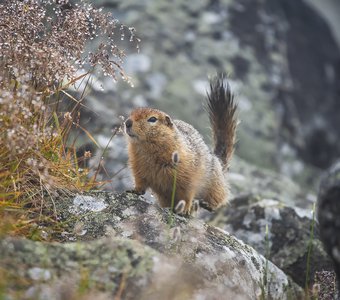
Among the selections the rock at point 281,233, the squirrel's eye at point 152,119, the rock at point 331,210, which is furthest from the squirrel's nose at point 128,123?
the rock at point 331,210

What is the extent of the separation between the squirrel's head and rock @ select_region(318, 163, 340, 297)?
7.69 ft

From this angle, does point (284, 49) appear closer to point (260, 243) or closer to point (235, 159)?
point (235, 159)

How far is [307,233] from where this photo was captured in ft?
21.0

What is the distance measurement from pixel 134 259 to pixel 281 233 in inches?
125

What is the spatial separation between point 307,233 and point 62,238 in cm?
301

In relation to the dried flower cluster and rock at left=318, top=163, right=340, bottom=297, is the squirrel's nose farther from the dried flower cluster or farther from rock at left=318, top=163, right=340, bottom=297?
rock at left=318, top=163, right=340, bottom=297

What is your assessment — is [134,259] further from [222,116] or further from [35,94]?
[222,116]

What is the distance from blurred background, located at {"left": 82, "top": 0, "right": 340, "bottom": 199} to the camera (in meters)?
10.6

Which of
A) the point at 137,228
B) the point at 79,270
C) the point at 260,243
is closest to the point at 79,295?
the point at 79,270

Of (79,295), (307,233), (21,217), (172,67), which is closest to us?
(79,295)

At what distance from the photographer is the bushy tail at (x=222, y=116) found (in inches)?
276

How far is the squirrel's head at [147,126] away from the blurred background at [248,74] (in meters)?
3.62

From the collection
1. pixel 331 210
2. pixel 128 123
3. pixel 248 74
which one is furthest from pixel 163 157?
pixel 248 74

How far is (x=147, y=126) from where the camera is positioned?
5871 millimetres
